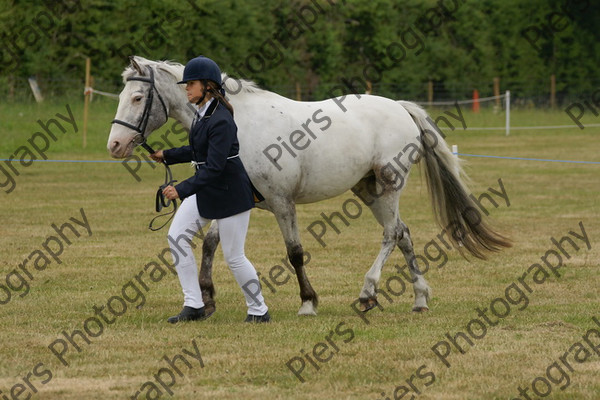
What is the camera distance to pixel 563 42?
45.7 m

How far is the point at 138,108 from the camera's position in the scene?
7.07 meters

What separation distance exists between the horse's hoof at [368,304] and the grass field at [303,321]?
0.45 ft

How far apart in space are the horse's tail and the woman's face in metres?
2.30

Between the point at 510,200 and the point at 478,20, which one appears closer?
the point at 510,200

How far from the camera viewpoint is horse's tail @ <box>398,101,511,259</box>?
8.39 metres

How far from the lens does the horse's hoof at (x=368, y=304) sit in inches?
303

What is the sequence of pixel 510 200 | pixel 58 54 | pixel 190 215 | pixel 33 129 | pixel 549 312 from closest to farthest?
pixel 190 215
pixel 549 312
pixel 510 200
pixel 33 129
pixel 58 54

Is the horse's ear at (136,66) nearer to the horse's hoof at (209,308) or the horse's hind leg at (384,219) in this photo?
the horse's hoof at (209,308)

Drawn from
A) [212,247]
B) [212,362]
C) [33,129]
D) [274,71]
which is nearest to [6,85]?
[33,129]

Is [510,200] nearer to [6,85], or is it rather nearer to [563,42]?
[6,85]

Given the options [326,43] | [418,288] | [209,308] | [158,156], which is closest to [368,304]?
[418,288]

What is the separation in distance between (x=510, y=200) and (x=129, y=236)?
672 centimetres

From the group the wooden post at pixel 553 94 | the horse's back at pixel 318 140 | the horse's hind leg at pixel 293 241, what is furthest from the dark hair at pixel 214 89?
the wooden post at pixel 553 94

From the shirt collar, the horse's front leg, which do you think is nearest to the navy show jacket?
the shirt collar
